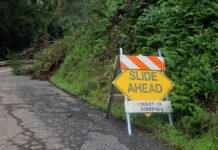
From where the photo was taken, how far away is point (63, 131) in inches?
165

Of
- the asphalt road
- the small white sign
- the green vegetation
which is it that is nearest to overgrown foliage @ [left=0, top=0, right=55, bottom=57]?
the green vegetation

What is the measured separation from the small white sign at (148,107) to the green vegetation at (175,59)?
0.68 ft

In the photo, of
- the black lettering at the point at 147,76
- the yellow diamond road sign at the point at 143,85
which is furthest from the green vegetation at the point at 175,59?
the black lettering at the point at 147,76

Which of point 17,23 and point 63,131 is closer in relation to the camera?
point 63,131

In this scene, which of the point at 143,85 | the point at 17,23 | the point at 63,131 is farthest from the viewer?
the point at 17,23

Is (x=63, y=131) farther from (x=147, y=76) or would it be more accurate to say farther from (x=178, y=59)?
(x=178, y=59)

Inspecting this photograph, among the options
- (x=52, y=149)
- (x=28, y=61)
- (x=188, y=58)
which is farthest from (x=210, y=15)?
(x=28, y=61)

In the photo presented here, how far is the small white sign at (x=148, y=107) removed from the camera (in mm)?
4195

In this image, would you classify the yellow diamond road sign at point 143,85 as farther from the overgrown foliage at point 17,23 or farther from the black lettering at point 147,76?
the overgrown foliage at point 17,23

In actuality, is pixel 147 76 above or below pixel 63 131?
above

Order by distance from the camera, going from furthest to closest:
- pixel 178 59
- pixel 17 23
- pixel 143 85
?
pixel 17 23 < pixel 178 59 < pixel 143 85

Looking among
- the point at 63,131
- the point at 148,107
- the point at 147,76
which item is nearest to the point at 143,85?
the point at 147,76

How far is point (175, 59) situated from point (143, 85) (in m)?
1.53

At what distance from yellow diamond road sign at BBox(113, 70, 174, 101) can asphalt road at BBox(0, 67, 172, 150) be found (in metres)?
0.77
